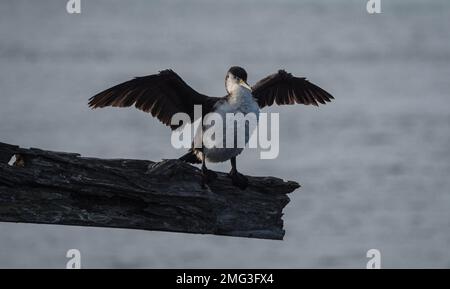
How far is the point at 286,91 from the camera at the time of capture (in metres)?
10.2

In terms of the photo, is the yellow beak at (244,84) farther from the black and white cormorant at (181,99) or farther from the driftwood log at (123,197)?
the driftwood log at (123,197)

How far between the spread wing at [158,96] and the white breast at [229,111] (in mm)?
212

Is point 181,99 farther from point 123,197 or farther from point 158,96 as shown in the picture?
point 123,197

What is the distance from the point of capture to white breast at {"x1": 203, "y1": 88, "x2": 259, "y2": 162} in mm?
9250

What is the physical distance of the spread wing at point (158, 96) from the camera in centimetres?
928

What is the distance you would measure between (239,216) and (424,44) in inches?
896

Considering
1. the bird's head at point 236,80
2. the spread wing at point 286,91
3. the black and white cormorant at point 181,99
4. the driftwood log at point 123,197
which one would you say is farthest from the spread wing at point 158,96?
the driftwood log at point 123,197

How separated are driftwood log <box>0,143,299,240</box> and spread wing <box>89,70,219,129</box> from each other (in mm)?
1480

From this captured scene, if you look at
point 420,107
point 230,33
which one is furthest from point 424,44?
point 420,107

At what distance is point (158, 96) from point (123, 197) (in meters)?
1.98

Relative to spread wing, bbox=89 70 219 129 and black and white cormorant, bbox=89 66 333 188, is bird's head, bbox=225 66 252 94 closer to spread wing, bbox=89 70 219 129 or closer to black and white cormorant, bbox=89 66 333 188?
black and white cormorant, bbox=89 66 333 188


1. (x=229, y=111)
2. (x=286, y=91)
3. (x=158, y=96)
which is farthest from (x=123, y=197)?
(x=286, y=91)

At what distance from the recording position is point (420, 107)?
21.3 meters

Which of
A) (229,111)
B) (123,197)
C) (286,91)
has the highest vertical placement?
(286,91)
